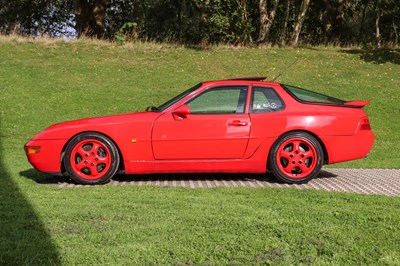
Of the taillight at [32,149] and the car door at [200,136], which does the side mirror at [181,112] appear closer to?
the car door at [200,136]

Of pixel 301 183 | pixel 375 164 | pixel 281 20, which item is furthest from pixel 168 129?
pixel 281 20

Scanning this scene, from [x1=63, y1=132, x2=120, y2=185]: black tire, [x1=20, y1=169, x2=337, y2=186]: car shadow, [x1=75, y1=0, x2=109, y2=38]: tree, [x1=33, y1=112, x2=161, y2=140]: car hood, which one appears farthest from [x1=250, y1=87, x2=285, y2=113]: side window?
[x1=75, y1=0, x2=109, y2=38]: tree

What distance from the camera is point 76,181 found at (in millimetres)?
6715

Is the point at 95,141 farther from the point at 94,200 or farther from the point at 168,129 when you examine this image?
the point at 94,200

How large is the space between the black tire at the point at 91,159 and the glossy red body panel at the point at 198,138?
0.08 m

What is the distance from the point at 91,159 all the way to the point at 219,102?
1858mm

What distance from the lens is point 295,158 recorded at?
679cm

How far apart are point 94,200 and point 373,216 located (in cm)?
276

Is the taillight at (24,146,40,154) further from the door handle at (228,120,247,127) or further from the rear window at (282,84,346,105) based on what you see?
the rear window at (282,84,346,105)

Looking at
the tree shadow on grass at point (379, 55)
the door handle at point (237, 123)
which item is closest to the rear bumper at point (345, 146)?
the door handle at point (237, 123)

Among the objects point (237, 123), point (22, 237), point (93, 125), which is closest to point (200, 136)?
point (237, 123)

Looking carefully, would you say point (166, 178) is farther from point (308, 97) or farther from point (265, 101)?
point (308, 97)

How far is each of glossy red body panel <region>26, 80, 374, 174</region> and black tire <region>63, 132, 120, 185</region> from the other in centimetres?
8

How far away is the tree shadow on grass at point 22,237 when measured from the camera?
354 cm
